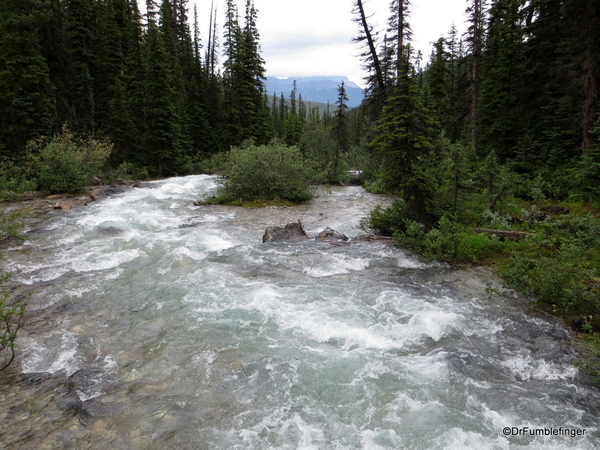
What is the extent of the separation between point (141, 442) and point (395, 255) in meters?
8.47

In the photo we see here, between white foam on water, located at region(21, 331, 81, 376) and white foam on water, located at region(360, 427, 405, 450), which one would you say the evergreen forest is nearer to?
white foam on water, located at region(360, 427, 405, 450)

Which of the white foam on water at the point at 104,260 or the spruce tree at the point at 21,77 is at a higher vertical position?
the spruce tree at the point at 21,77

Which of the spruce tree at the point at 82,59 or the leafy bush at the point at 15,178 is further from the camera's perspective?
the spruce tree at the point at 82,59

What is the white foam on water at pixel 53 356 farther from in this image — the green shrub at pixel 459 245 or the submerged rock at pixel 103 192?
the submerged rock at pixel 103 192

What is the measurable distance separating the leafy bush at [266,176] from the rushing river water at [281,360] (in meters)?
10.6

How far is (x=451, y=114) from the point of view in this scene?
3581 centimetres

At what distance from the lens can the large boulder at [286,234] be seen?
1268cm

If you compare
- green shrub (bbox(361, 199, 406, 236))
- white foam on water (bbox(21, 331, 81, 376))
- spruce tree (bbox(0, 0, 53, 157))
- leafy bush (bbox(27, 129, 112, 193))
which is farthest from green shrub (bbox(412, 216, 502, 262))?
spruce tree (bbox(0, 0, 53, 157))

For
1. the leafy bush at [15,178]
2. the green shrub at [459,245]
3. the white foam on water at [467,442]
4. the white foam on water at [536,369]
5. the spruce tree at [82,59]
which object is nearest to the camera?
the white foam on water at [467,442]

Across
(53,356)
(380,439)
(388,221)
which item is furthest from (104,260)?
(388,221)

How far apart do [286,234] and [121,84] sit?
1197 inches

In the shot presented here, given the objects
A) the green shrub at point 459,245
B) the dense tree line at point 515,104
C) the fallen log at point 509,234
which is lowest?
the green shrub at point 459,245

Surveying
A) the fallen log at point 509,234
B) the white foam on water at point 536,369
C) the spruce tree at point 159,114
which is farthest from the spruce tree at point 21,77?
the white foam on water at point 536,369

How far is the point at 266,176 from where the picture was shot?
20438 mm
